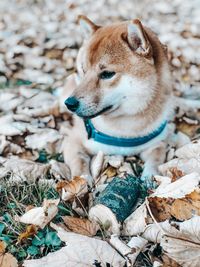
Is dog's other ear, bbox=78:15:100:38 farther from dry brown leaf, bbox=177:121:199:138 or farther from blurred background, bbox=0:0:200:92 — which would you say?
blurred background, bbox=0:0:200:92

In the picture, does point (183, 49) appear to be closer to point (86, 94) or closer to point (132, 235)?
point (86, 94)

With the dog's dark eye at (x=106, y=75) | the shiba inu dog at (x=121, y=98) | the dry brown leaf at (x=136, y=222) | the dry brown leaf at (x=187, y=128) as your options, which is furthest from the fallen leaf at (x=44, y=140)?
the dry brown leaf at (x=136, y=222)

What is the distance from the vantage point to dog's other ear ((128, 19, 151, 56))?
3.03m

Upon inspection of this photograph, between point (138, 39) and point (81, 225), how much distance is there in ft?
4.02

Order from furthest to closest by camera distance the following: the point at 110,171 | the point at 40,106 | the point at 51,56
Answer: the point at 51,56 → the point at 40,106 → the point at 110,171

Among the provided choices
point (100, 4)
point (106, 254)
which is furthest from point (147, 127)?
point (100, 4)

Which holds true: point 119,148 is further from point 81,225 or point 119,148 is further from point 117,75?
point 81,225

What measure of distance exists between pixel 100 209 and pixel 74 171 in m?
0.80

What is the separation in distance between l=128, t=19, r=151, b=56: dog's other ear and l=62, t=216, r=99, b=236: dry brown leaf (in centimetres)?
116

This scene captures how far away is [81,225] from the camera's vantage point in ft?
8.04

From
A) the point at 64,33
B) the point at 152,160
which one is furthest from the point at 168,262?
the point at 64,33

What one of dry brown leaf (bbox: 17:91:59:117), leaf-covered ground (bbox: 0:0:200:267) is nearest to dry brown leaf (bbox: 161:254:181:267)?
leaf-covered ground (bbox: 0:0:200:267)

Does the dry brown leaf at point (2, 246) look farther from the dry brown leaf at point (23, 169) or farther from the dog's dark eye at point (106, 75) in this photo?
the dog's dark eye at point (106, 75)

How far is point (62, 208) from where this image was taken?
103 inches
